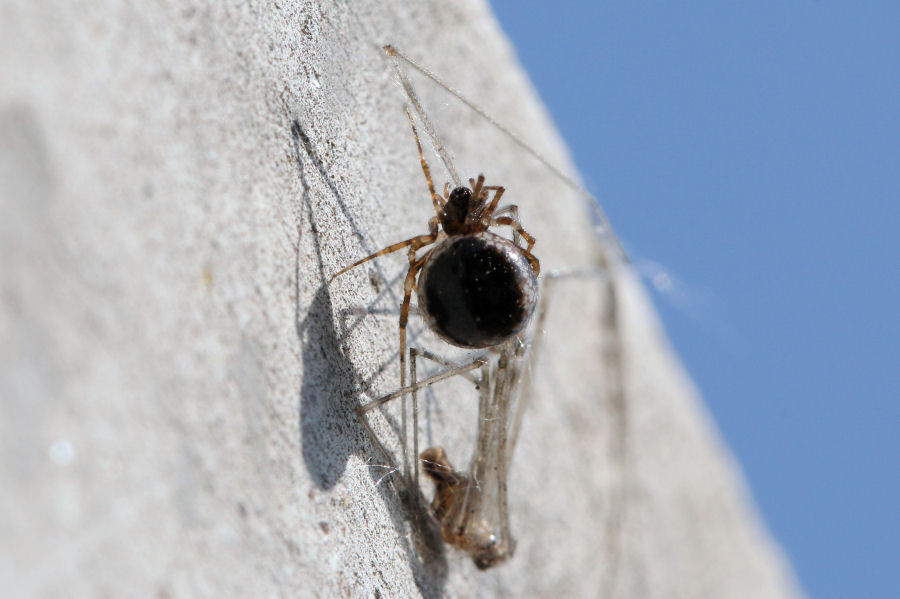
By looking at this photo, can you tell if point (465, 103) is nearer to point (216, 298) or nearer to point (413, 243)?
point (413, 243)

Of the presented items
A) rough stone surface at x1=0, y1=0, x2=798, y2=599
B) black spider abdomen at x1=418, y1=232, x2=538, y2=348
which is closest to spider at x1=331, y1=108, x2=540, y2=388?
black spider abdomen at x1=418, y1=232, x2=538, y2=348

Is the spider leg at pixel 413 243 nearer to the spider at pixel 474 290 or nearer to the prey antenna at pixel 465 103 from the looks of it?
A: the spider at pixel 474 290

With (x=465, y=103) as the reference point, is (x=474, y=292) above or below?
below

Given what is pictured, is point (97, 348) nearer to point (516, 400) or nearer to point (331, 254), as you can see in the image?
point (331, 254)

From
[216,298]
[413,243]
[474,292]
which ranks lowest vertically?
[216,298]

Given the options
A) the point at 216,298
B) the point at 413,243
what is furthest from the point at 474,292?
the point at 216,298

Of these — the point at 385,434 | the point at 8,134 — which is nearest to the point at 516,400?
the point at 385,434

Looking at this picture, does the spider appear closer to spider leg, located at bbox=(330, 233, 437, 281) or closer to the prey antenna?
spider leg, located at bbox=(330, 233, 437, 281)
